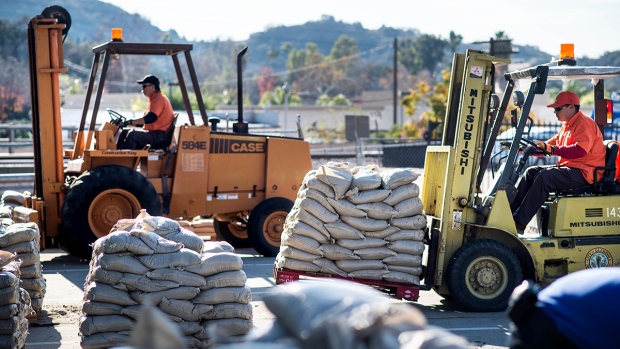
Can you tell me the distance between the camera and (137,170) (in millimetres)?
12336

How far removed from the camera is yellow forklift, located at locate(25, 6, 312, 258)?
452 inches

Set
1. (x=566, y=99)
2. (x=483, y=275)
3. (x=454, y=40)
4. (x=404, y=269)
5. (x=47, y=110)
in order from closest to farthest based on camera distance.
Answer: (x=404, y=269)
(x=483, y=275)
(x=566, y=99)
(x=47, y=110)
(x=454, y=40)

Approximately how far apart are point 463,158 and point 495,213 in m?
0.65

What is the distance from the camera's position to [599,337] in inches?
127

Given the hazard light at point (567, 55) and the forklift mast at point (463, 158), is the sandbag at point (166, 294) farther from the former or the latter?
the hazard light at point (567, 55)

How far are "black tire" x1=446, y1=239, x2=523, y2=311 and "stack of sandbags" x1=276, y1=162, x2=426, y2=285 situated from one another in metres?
0.42

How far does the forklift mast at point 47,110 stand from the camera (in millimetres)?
11766

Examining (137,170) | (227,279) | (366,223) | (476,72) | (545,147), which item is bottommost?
(227,279)

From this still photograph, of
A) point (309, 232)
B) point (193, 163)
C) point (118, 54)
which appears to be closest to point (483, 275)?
point (309, 232)

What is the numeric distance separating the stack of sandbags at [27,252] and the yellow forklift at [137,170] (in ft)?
10.7

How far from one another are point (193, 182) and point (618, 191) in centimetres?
585

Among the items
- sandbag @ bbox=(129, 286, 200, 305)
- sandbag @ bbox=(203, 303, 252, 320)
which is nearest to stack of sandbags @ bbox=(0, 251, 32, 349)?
sandbag @ bbox=(129, 286, 200, 305)

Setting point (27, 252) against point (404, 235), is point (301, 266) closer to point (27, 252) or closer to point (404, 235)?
point (404, 235)

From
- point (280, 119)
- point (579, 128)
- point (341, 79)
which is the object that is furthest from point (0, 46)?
point (579, 128)
